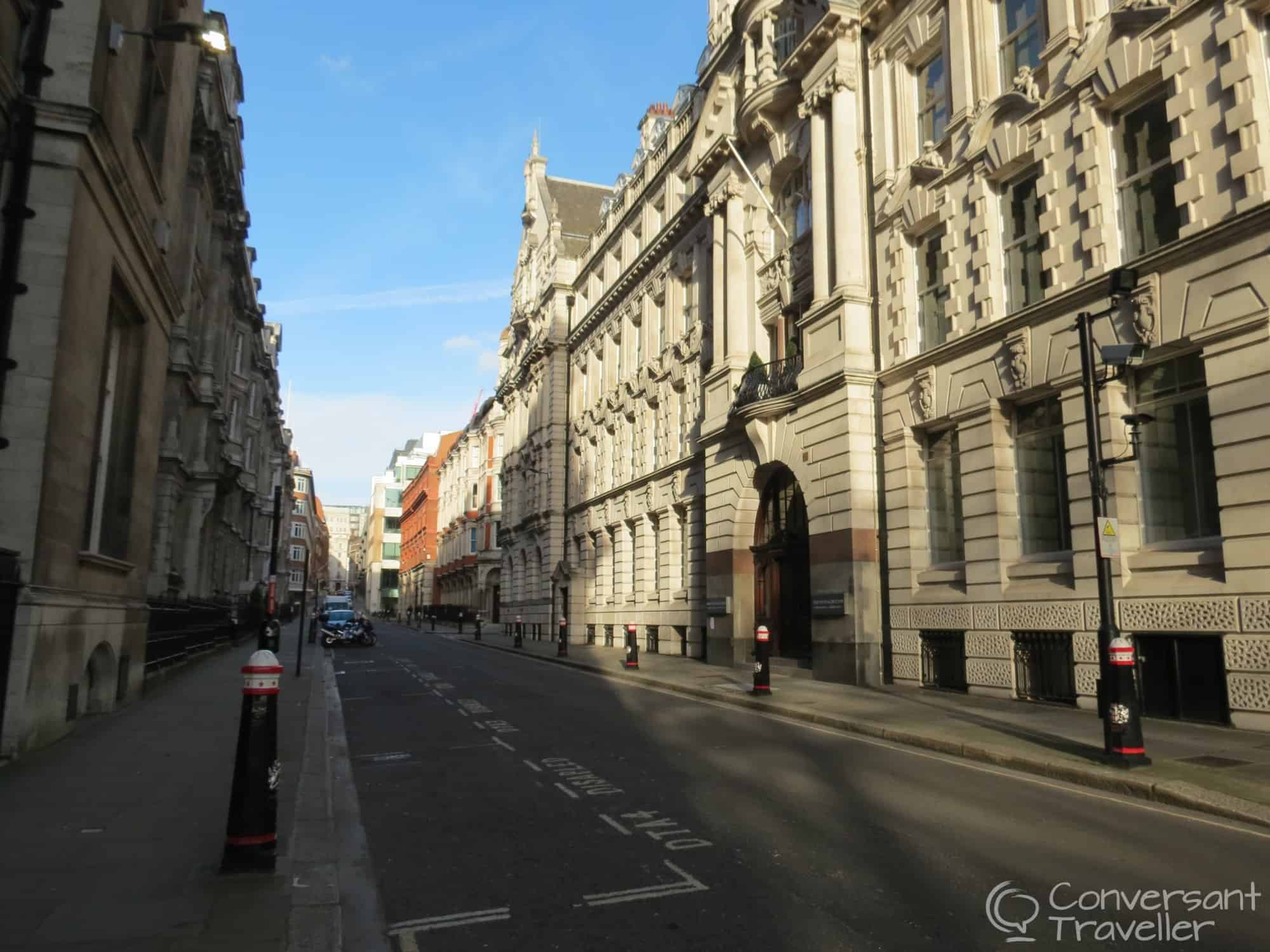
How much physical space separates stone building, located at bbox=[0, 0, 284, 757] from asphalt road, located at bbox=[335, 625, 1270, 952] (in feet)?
12.8

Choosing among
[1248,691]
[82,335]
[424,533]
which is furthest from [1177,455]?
[424,533]

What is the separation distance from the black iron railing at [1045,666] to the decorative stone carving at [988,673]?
0.19m

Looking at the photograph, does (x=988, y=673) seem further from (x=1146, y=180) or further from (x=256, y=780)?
(x=256, y=780)

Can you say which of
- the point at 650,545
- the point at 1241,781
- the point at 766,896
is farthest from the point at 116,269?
the point at 650,545

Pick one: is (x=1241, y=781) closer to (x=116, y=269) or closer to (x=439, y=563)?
(x=116, y=269)

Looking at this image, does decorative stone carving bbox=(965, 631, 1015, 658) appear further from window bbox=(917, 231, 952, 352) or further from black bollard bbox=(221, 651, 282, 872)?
black bollard bbox=(221, 651, 282, 872)

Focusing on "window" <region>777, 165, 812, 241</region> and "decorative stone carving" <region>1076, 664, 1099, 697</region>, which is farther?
"window" <region>777, 165, 812, 241</region>

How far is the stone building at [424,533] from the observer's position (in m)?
97.3

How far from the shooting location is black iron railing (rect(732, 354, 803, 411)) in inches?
861

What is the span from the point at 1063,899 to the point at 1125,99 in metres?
13.1

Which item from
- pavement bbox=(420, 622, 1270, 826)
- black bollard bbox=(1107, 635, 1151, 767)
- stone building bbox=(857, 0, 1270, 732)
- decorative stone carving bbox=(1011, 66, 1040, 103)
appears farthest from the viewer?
decorative stone carving bbox=(1011, 66, 1040, 103)

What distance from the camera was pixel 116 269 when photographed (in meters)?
12.0

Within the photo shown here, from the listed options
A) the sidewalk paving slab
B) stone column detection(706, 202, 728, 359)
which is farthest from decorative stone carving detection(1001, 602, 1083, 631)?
stone column detection(706, 202, 728, 359)

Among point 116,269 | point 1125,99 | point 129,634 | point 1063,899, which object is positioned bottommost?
point 1063,899
